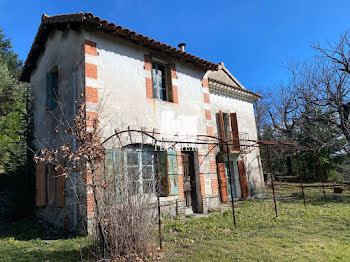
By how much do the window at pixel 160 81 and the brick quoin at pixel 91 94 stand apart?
2.19m

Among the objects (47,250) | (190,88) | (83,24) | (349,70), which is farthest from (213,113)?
(47,250)

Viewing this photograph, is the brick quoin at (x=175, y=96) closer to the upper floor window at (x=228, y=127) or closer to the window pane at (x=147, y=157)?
the window pane at (x=147, y=157)

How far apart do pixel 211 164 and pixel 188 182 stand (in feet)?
3.76

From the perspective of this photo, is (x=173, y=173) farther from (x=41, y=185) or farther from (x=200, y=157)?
(x=41, y=185)

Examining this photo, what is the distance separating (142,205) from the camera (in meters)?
4.08

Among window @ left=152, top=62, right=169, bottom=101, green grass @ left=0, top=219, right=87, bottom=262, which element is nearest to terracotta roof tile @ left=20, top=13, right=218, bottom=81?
window @ left=152, top=62, right=169, bottom=101

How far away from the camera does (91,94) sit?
629 centimetres

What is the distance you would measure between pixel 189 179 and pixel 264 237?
3803 mm

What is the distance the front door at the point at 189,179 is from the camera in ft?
27.6

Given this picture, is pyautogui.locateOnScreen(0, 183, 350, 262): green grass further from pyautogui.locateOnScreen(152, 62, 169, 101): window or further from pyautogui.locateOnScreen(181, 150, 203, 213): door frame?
pyautogui.locateOnScreen(152, 62, 169, 101): window

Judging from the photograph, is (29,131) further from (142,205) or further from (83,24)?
(142,205)

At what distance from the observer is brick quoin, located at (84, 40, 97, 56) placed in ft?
21.2

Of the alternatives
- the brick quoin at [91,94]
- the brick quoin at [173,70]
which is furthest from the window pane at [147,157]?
the brick quoin at [173,70]

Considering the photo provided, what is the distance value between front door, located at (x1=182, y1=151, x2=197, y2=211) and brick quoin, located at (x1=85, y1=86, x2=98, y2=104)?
11.6 ft
